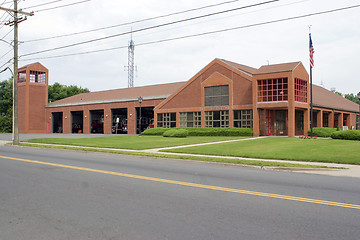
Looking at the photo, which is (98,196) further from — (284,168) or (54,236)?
(284,168)

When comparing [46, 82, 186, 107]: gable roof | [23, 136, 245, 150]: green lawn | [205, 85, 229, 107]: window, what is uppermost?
[46, 82, 186, 107]: gable roof

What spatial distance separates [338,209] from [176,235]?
3253 millimetres

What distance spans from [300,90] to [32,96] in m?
48.8

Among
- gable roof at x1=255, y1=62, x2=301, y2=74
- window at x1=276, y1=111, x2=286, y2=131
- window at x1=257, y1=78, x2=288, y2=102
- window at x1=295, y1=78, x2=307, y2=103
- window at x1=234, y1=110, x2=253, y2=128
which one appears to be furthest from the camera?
window at x1=276, y1=111, x2=286, y2=131

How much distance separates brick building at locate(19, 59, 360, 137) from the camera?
105 feet

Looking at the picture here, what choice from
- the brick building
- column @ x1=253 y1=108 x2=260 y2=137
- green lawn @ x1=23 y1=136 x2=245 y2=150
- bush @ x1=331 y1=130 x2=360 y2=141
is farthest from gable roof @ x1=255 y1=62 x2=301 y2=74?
green lawn @ x1=23 y1=136 x2=245 y2=150

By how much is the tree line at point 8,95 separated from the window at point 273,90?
56.5 meters

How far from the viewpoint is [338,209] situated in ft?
18.7

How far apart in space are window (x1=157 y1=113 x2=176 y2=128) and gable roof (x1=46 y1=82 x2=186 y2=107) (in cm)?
350

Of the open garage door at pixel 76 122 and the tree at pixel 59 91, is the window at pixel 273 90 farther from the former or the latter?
the tree at pixel 59 91

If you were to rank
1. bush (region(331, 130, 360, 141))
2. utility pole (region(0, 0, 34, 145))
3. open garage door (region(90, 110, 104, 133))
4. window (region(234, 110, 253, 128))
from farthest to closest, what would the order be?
open garage door (region(90, 110, 104, 133)) < window (region(234, 110, 253, 128)) < utility pole (region(0, 0, 34, 145)) < bush (region(331, 130, 360, 141))

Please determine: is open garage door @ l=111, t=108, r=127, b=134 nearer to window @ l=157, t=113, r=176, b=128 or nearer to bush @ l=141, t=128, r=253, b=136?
window @ l=157, t=113, r=176, b=128

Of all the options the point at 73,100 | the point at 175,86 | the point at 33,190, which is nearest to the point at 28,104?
the point at 73,100

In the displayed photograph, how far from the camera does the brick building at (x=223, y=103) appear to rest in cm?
3191
